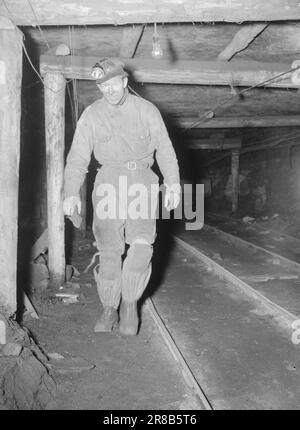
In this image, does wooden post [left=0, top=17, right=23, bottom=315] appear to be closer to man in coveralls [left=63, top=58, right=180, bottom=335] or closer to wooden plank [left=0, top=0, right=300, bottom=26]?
wooden plank [left=0, top=0, right=300, bottom=26]

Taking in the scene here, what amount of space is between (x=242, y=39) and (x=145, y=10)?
1.71 meters

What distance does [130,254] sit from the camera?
12.1 feet

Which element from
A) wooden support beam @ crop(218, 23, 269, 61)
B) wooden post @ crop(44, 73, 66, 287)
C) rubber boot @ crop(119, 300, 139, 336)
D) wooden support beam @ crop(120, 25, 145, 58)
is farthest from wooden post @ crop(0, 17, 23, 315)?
wooden support beam @ crop(218, 23, 269, 61)

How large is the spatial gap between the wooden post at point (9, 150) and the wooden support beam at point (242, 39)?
2.41 metres

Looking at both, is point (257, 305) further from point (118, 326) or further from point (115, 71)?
point (115, 71)

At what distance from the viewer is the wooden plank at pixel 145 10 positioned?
3553 mm

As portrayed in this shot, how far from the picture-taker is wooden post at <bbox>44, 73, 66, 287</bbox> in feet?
17.9

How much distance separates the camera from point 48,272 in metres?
5.66

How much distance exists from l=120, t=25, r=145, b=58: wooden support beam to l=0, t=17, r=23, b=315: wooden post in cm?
133

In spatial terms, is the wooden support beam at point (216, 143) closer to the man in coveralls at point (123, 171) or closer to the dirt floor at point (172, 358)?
the dirt floor at point (172, 358)

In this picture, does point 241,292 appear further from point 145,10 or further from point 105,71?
point 145,10

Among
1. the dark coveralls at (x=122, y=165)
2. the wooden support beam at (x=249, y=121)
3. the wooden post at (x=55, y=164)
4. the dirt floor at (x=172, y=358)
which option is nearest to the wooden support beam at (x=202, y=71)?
the wooden post at (x=55, y=164)

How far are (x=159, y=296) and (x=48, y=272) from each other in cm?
156

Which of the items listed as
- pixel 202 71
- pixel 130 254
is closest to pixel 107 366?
pixel 130 254
